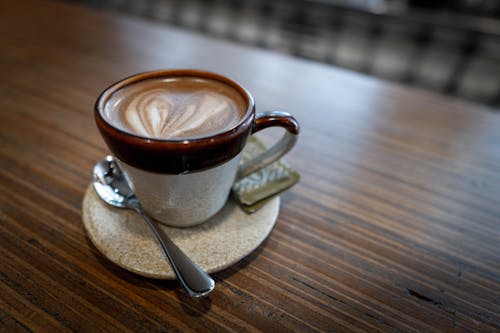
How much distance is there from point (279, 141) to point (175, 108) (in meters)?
0.14

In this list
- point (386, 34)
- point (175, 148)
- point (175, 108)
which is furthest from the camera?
point (386, 34)

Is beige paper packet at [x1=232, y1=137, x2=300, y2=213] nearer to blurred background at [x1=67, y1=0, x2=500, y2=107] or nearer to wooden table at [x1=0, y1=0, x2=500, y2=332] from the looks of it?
wooden table at [x1=0, y1=0, x2=500, y2=332]

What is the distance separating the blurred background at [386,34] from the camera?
139 cm

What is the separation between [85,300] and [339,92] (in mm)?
689

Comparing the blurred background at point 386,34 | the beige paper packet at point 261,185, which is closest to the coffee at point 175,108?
the beige paper packet at point 261,185

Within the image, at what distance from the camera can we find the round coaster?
1.31 feet

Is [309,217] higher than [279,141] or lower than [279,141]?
lower

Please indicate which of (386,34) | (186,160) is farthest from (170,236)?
(386,34)

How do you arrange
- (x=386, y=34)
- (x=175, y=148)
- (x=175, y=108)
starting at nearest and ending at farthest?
(x=175, y=148) → (x=175, y=108) → (x=386, y=34)

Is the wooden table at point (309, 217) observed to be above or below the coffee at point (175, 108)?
below

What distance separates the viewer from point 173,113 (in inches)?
17.5

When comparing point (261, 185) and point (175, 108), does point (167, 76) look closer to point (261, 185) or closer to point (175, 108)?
point (175, 108)

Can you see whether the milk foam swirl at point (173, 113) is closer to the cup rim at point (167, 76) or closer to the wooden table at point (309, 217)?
the cup rim at point (167, 76)

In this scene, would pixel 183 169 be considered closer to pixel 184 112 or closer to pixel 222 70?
pixel 184 112
